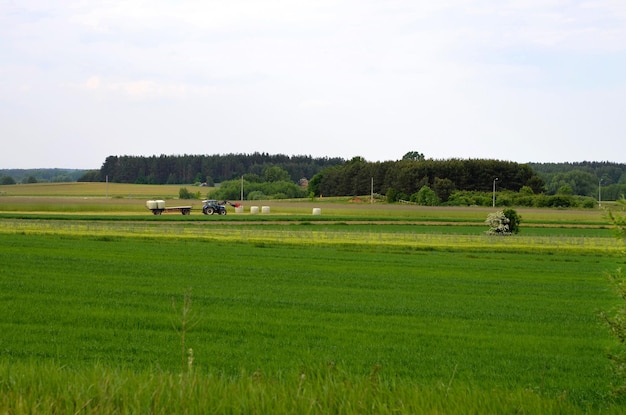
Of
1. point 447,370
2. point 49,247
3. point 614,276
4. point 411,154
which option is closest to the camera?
point 614,276

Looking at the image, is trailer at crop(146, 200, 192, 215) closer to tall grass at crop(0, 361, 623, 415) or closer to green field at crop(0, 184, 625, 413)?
green field at crop(0, 184, 625, 413)

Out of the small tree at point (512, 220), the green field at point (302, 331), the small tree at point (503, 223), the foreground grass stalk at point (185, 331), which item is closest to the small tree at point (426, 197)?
the small tree at point (512, 220)

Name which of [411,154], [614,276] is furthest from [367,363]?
[411,154]

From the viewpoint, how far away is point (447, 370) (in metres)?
12.6

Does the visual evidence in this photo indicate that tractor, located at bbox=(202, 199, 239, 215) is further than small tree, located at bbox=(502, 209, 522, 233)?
Yes

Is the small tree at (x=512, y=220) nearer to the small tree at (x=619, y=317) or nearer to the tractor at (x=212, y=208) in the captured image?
the tractor at (x=212, y=208)

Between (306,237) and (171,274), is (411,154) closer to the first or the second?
(306,237)

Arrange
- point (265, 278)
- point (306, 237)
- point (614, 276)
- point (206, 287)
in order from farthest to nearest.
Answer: point (306, 237) < point (265, 278) < point (206, 287) < point (614, 276)

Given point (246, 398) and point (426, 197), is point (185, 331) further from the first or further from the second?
point (426, 197)

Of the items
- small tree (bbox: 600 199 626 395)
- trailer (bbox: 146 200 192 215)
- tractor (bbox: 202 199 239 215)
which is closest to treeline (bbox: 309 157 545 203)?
tractor (bbox: 202 199 239 215)

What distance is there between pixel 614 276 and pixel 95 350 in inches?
341

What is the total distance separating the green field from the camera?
6750 millimetres

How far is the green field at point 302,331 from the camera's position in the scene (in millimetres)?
6750

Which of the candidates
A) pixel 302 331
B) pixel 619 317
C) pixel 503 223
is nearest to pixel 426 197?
pixel 503 223
